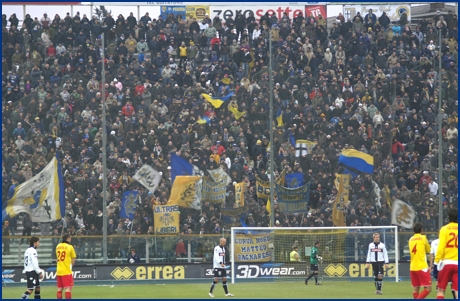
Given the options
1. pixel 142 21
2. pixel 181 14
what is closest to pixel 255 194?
pixel 142 21

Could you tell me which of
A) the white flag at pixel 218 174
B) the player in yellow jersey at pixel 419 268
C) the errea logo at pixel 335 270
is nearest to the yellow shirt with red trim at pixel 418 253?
the player in yellow jersey at pixel 419 268

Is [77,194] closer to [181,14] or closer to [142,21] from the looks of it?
[142,21]

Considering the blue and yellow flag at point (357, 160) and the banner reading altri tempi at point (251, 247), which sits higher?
the blue and yellow flag at point (357, 160)

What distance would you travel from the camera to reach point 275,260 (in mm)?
32781

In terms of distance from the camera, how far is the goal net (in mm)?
32500

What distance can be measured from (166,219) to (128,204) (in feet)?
7.02

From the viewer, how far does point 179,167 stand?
3541 centimetres

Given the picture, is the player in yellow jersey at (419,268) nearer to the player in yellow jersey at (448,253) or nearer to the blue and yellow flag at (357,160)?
the player in yellow jersey at (448,253)

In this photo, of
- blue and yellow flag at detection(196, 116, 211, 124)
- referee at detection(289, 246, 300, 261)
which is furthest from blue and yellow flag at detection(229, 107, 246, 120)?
referee at detection(289, 246, 300, 261)

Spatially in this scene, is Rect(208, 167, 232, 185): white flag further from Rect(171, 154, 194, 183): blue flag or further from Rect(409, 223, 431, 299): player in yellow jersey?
Rect(409, 223, 431, 299): player in yellow jersey

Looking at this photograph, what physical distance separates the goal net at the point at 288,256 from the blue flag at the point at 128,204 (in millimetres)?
4417

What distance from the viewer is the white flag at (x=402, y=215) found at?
114 ft

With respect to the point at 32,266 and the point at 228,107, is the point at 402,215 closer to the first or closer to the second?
the point at 228,107

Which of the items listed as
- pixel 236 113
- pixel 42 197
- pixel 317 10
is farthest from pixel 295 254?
pixel 317 10
